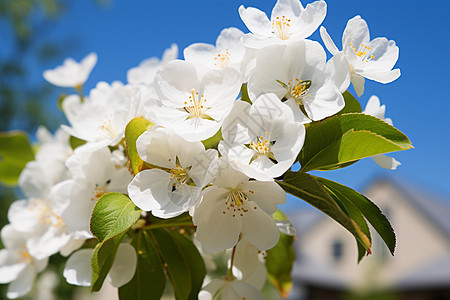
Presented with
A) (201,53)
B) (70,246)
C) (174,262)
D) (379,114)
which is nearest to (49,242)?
(70,246)

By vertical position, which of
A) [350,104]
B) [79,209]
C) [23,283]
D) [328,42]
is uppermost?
[328,42]

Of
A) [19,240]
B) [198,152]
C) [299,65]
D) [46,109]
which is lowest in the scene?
[46,109]

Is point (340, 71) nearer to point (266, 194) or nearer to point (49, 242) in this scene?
point (266, 194)

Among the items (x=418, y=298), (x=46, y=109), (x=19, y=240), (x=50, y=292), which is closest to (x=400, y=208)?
(x=418, y=298)

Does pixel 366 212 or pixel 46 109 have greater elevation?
pixel 366 212

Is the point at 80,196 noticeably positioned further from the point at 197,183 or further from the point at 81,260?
the point at 197,183

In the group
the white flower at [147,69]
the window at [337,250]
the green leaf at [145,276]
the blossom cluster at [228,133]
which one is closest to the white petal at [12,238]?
the blossom cluster at [228,133]

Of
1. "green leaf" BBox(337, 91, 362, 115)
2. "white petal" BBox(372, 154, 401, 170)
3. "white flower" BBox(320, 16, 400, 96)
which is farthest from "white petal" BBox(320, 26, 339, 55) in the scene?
"white petal" BBox(372, 154, 401, 170)

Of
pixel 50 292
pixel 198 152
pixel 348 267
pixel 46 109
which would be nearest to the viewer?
pixel 198 152
